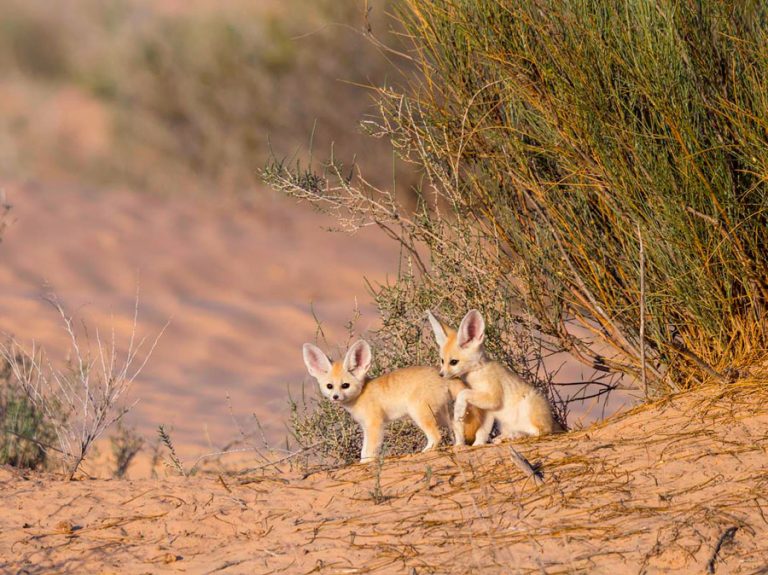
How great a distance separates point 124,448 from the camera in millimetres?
9773

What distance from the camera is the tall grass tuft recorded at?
6730 millimetres

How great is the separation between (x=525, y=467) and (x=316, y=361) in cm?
157

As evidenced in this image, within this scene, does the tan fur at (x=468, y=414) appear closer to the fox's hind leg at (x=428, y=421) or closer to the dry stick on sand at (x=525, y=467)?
the fox's hind leg at (x=428, y=421)

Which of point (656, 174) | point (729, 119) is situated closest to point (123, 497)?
point (656, 174)

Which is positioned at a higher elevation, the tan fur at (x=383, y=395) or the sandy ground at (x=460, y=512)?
the tan fur at (x=383, y=395)

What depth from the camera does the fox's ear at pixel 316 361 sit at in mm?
6816

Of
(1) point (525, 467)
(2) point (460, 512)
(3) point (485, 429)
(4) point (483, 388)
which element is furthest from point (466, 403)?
(2) point (460, 512)

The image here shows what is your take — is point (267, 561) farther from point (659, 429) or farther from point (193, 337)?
point (193, 337)

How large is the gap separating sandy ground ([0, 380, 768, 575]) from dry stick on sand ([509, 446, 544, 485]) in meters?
0.05

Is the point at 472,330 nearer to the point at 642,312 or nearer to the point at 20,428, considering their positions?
the point at 642,312

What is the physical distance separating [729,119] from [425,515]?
2790mm

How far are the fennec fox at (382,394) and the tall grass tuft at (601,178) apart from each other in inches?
31.5

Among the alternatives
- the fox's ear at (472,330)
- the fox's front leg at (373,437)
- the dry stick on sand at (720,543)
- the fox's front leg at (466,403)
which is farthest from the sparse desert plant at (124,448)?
the dry stick on sand at (720,543)

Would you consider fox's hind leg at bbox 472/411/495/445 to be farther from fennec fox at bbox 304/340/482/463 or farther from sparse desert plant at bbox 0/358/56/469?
sparse desert plant at bbox 0/358/56/469
